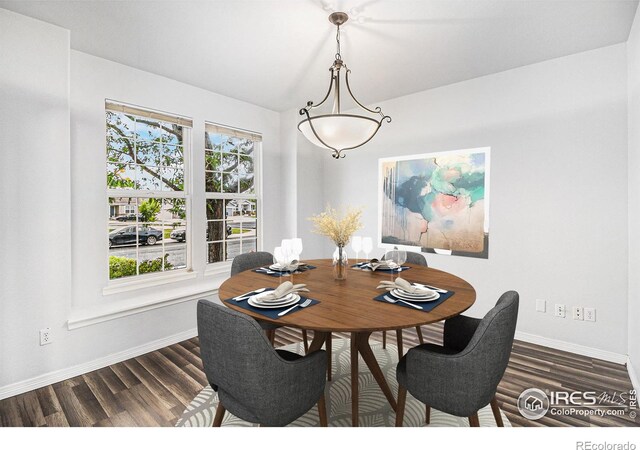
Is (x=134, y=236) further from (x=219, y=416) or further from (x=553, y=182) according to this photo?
(x=553, y=182)

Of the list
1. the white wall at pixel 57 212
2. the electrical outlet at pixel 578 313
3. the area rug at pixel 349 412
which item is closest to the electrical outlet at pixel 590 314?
the electrical outlet at pixel 578 313

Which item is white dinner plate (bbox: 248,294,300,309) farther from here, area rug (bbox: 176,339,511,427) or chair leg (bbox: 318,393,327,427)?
area rug (bbox: 176,339,511,427)

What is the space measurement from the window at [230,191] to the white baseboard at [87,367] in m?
0.94

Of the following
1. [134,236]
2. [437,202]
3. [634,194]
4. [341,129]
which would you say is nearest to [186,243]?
[134,236]

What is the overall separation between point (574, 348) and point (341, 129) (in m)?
2.77

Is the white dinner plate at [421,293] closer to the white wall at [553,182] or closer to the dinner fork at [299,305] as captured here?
the dinner fork at [299,305]

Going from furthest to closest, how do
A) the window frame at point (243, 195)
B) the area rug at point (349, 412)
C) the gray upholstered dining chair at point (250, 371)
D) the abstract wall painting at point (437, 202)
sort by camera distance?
the window frame at point (243, 195) → the abstract wall painting at point (437, 202) → the area rug at point (349, 412) → the gray upholstered dining chair at point (250, 371)

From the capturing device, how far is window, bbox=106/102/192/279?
2.95 metres

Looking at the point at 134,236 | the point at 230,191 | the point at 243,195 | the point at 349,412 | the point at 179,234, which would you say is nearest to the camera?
the point at 349,412

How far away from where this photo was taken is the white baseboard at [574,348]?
8.55ft

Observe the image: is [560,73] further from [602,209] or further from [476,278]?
[476,278]

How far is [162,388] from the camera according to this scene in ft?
7.54

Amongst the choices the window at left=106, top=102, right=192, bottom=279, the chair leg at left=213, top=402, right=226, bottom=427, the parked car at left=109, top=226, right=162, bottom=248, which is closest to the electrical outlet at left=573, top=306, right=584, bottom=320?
the chair leg at left=213, top=402, right=226, bottom=427

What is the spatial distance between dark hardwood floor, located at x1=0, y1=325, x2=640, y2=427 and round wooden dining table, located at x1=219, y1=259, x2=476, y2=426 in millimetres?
860
